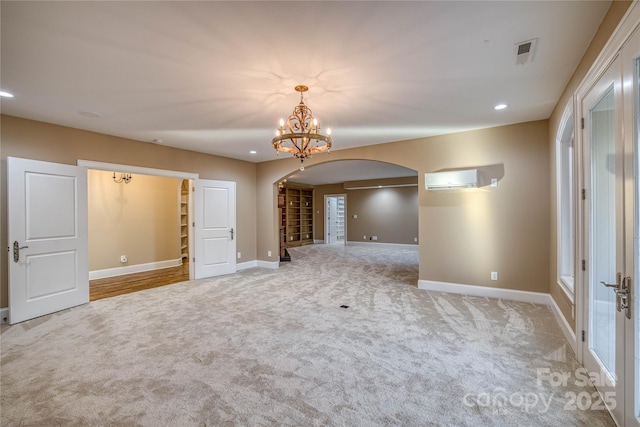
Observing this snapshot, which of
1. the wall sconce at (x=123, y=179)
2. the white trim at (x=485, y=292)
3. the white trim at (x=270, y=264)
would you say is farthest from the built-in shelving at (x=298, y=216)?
the white trim at (x=485, y=292)

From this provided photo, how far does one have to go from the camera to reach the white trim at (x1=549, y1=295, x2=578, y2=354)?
2771 millimetres

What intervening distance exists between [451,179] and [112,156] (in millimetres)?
5496

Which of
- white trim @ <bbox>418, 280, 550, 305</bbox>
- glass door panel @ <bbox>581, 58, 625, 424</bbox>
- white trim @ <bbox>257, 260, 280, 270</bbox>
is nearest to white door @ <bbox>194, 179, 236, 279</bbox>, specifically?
white trim @ <bbox>257, 260, 280, 270</bbox>

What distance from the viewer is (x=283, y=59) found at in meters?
2.43

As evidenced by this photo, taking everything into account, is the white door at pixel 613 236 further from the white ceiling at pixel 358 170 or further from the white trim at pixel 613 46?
the white ceiling at pixel 358 170

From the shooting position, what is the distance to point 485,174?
453cm

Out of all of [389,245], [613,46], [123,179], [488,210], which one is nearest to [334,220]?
[389,245]

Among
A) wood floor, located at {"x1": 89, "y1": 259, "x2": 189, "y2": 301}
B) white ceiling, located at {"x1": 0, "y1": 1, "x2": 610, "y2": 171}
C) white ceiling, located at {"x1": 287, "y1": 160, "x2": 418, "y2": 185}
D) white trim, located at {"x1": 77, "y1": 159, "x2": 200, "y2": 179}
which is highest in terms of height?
white ceiling, located at {"x1": 287, "y1": 160, "x2": 418, "y2": 185}

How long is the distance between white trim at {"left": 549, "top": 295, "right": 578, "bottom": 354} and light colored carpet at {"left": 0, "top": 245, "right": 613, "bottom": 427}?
0.24 ft

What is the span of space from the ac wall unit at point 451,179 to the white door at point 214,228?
4.17 meters

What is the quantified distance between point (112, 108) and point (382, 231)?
939 cm

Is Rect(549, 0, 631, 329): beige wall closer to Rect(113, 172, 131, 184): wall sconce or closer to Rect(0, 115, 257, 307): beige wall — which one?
Rect(0, 115, 257, 307): beige wall

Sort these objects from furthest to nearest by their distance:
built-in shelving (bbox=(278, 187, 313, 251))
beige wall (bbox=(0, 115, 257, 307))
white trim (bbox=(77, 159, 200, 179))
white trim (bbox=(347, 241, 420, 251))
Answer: built-in shelving (bbox=(278, 187, 313, 251))
white trim (bbox=(347, 241, 420, 251))
white trim (bbox=(77, 159, 200, 179))
beige wall (bbox=(0, 115, 257, 307))

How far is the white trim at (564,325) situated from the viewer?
277cm
